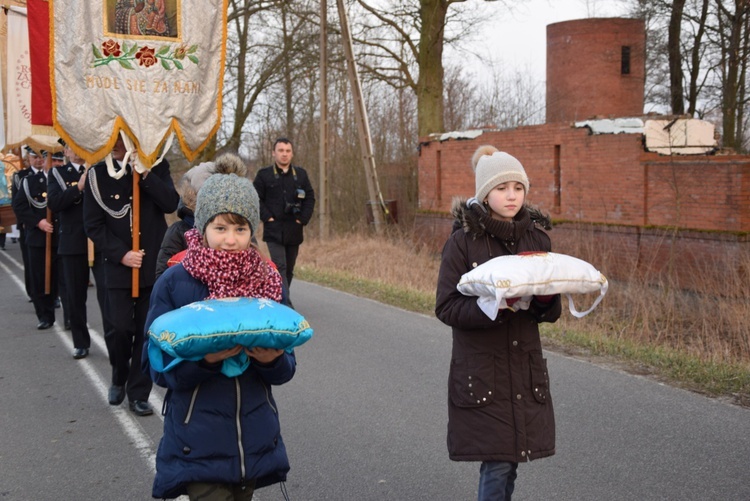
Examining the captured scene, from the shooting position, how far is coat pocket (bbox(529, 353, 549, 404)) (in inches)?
149

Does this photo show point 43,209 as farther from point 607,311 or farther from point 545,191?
point 545,191

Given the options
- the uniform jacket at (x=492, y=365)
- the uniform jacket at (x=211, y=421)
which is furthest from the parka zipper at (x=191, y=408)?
the uniform jacket at (x=492, y=365)

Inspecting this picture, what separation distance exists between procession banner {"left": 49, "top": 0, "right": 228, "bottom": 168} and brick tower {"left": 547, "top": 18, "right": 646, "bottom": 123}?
1218 inches

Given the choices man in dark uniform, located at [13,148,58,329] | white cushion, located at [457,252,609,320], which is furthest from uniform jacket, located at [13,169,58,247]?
white cushion, located at [457,252,609,320]

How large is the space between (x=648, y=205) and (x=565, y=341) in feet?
28.3

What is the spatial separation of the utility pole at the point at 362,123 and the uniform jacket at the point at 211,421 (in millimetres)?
18283

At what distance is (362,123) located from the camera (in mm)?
21500

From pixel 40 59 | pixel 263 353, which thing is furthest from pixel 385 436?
pixel 40 59

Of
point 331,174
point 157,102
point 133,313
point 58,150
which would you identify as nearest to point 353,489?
point 133,313

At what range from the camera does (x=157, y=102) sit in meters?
6.70

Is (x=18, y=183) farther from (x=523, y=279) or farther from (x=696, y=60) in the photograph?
(x=696, y=60)

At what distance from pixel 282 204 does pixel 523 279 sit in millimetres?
6962

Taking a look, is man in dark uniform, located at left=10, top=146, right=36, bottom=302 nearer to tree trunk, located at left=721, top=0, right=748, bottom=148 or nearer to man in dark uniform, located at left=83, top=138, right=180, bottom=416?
man in dark uniform, located at left=83, top=138, right=180, bottom=416

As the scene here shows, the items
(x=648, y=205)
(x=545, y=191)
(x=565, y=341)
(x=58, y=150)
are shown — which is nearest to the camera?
(x=565, y=341)
